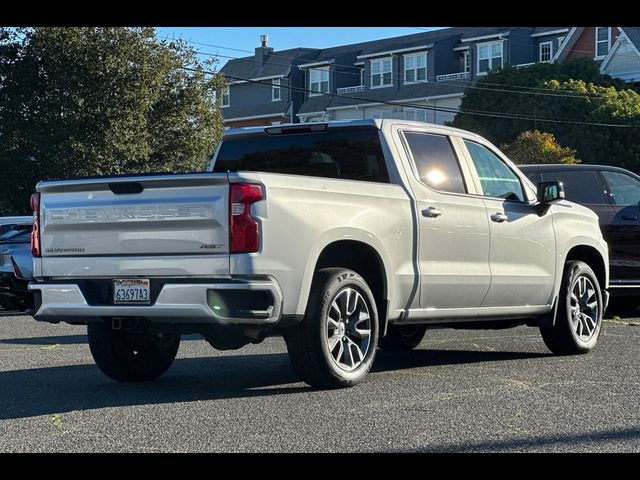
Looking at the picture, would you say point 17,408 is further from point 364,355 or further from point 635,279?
point 635,279

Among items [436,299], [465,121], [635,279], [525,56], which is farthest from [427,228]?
[525,56]

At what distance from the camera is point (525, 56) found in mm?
57344

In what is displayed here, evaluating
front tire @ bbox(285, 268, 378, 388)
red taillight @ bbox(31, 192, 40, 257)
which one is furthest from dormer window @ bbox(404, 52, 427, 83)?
red taillight @ bbox(31, 192, 40, 257)

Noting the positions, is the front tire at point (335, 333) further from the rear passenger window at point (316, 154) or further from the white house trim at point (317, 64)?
the white house trim at point (317, 64)

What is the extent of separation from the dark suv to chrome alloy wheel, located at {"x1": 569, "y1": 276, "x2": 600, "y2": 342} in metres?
2.75

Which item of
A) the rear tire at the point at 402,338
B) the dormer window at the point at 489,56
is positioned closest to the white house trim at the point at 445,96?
the dormer window at the point at 489,56

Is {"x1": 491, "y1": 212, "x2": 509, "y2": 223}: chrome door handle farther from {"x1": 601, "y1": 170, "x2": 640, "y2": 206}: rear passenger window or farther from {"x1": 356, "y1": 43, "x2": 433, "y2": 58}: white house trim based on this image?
{"x1": 356, "y1": 43, "x2": 433, "y2": 58}: white house trim

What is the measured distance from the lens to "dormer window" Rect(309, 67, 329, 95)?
66438 millimetres

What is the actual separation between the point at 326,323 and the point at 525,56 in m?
51.7

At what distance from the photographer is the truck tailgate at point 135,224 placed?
7.28 meters

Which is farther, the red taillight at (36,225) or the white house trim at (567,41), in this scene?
the white house trim at (567,41)

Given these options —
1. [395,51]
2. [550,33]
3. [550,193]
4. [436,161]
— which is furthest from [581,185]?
[395,51]

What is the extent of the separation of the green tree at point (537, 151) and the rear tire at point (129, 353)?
31.0m

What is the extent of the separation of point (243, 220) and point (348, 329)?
129 cm
